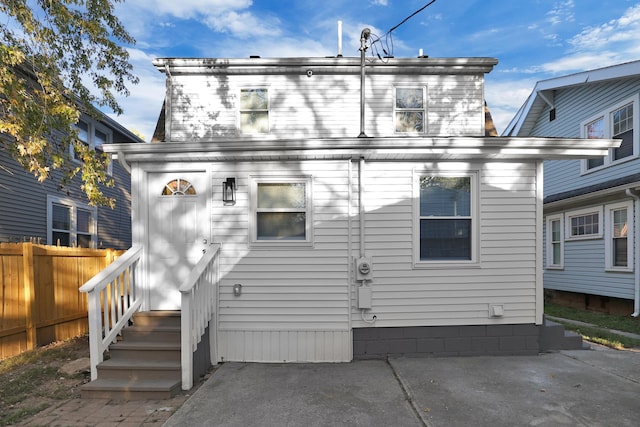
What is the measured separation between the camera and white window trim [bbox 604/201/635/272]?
7.75m

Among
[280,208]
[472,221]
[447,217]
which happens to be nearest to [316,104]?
[280,208]

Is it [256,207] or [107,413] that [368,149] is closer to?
[256,207]

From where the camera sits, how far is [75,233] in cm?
952

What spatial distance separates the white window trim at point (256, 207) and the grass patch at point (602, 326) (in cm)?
522

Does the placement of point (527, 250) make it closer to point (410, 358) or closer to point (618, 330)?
point (410, 358)

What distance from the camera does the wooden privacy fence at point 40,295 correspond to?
504 cm

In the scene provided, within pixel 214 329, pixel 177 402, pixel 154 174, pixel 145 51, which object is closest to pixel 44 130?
pixel 154 174

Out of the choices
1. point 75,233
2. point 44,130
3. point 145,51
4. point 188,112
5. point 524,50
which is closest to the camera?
point 44,130

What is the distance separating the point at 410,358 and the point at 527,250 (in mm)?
2334

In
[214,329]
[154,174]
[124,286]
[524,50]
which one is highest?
[524,50]

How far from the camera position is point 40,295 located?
18.3ft

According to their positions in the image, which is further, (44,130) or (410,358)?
(44,130)

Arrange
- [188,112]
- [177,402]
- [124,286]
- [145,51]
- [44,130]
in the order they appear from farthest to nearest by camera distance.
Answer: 1. [145,51]
2. [188,112]
3. [44,130]
4. [124,286]
5. [177,402]

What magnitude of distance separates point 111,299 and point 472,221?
5.02 m
